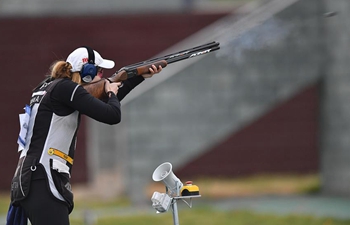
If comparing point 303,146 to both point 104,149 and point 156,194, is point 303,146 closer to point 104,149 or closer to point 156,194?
point 104,149

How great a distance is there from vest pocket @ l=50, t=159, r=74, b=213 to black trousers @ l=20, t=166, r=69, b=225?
71mm

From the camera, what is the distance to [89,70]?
6.11 meters

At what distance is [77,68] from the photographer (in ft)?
20.0

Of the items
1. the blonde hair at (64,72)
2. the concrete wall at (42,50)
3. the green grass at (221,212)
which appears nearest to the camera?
the blonde hair at (64,72)

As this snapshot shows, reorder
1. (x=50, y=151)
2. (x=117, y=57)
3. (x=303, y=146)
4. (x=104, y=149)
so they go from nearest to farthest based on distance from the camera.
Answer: (x=50, y=151)
(x=104, y=149)
(x=117, y=57)
(x=303, y=146)

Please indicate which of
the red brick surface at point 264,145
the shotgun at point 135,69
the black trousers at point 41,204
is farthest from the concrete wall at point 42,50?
the black trousers at point 41,204

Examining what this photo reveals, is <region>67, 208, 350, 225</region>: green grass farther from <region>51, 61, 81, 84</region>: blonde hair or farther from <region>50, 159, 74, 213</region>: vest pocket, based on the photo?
<region>51, 61, 81, 84</region>: blonde hair

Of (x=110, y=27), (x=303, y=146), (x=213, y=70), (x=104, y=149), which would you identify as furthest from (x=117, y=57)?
(x=303, y=146)

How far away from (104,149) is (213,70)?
244cm

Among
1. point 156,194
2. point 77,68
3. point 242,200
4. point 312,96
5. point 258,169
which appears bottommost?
point 156,194

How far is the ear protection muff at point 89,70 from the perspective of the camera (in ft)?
20.0

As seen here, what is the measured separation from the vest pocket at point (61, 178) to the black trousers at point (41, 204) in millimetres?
71

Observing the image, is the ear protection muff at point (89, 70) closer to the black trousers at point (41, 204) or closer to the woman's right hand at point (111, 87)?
the woman's right hand at point (111, 87)

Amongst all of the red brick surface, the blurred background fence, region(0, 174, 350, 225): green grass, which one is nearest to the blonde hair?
region(0, 174, 350, 225): green grass
